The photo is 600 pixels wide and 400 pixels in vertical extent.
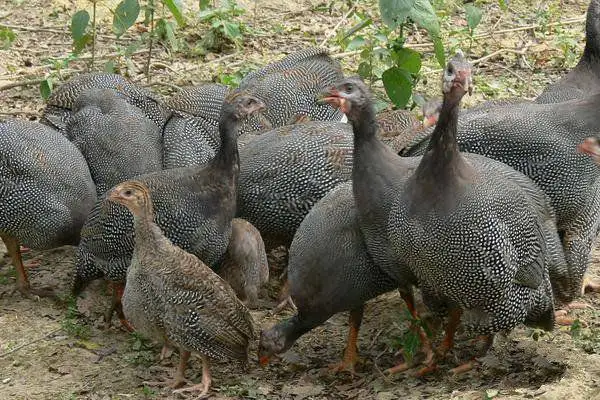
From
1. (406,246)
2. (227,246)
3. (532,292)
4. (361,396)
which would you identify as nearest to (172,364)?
(227,246)

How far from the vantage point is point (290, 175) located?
6.08 metres

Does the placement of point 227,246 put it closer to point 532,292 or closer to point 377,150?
point 377,150

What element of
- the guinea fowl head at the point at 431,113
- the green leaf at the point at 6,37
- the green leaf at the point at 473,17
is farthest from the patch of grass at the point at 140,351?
the green leaf at the point at 473,17

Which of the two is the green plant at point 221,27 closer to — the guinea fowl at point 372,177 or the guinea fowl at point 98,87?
the guinea fowl at point 98,87

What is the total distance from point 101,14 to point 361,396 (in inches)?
206

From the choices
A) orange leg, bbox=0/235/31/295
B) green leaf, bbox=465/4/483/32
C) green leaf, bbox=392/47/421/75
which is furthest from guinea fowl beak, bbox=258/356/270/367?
green leaf, bbox=465/4/483/32

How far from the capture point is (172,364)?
5.68 metres

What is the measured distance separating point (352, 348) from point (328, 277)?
0.46 m

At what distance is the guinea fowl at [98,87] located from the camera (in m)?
6.88

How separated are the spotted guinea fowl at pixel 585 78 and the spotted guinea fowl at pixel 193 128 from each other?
6.93 feet

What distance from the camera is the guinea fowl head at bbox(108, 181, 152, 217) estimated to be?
205 inches

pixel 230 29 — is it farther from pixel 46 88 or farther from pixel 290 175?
pixel 290 175

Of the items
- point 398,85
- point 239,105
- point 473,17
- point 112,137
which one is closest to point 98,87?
point 112,137

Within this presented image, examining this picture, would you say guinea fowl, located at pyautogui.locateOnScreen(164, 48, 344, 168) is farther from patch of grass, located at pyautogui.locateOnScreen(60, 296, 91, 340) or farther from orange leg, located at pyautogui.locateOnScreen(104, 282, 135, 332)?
patch of grass, located at pyautogui.locateOnScreen(60, 296, 91, 340)
